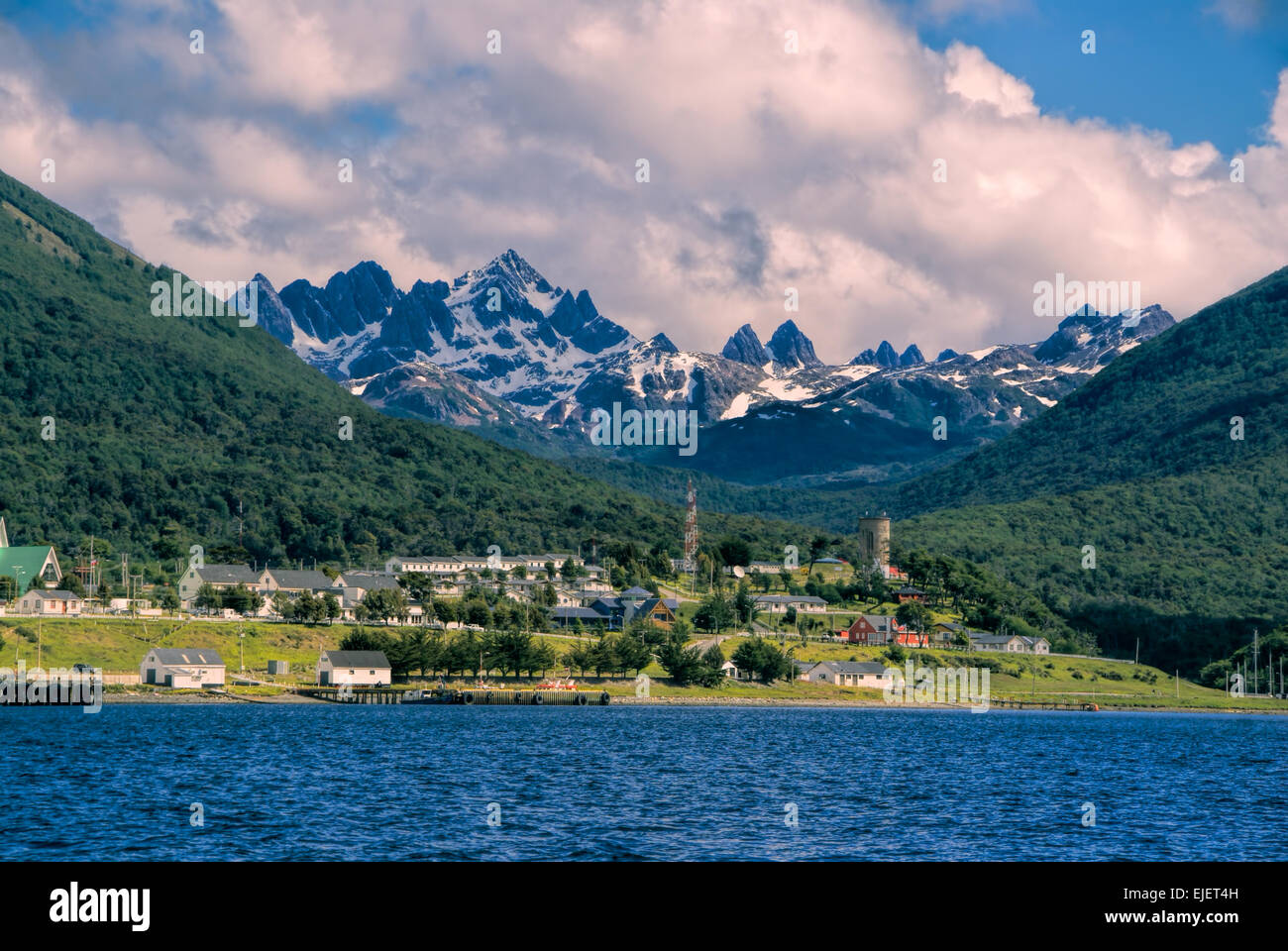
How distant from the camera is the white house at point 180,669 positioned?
136500mm

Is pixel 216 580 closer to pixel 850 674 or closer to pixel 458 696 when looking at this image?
pixel 458 696

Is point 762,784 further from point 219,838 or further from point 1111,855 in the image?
point 219,838

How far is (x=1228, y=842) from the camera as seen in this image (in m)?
55.3

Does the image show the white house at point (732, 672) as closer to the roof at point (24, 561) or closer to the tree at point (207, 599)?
the tree at point (207, 599)

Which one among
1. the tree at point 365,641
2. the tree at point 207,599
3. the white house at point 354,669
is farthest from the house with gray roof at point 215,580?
the white house at point 354,669

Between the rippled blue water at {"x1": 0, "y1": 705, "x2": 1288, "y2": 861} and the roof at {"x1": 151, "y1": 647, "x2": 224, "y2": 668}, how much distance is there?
12.7 meters

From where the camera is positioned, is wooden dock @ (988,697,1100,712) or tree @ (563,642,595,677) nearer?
tree @ (563,642,595,677)

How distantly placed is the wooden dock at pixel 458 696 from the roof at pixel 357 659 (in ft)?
9.48

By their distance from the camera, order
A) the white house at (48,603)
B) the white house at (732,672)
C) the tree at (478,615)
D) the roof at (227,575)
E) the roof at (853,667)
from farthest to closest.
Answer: the roof at (227,575)
the tree at (478,615)
the roof at (853,667)
the white house at (732,672)
the white house at (48,603)

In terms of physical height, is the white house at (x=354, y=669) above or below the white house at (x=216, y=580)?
below

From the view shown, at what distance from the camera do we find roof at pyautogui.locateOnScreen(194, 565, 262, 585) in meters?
186

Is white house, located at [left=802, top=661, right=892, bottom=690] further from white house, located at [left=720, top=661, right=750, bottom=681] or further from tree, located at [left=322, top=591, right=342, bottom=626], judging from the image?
tree, located at [left=322, top=591, right=342, bottom=626]

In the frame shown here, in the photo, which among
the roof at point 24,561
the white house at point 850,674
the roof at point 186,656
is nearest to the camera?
the roof at point 186,656

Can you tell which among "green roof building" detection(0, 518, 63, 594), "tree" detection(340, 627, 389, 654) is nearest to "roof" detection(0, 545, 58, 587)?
"green roof building" detection(0, 518, 63, 594)
